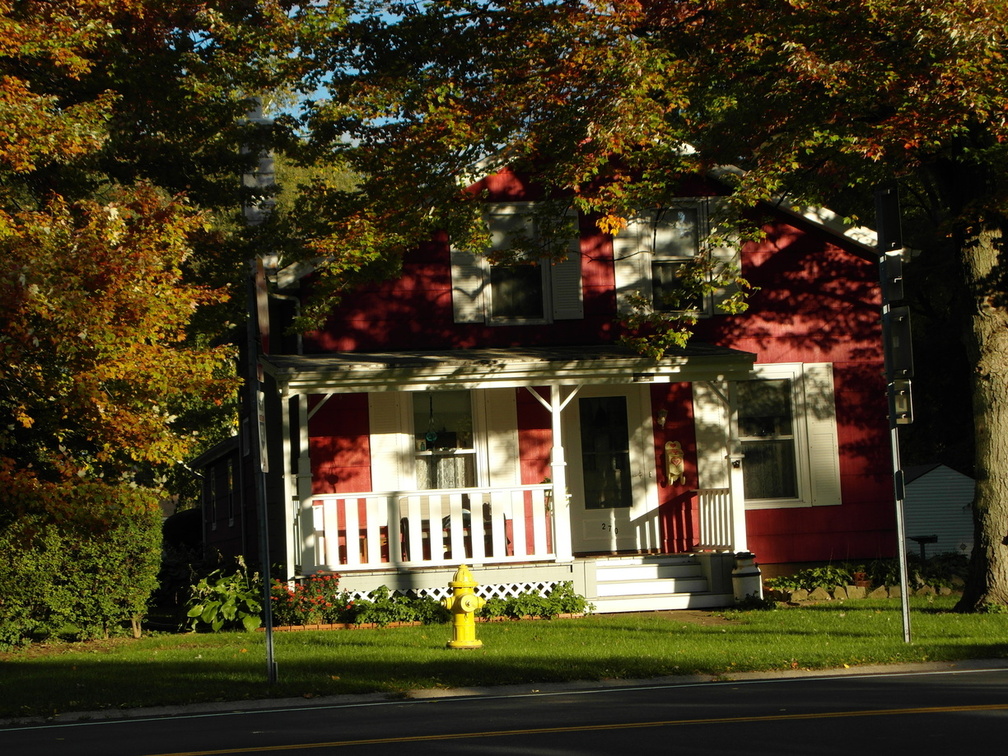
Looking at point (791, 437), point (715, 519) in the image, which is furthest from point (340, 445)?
point (791, 437)

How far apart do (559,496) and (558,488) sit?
0.11 m

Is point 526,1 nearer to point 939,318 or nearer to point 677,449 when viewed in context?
point 677,449

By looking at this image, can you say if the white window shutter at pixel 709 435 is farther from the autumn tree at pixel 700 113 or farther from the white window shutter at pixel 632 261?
the autumn tree at pixel 700 113

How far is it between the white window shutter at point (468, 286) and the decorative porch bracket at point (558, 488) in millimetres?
2084

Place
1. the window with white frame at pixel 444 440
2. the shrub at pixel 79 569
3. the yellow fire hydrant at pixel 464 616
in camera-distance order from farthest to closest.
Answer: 1. the window with white frame at pixel 444 440
2. the shrub at pixel 79 569
3. the yellow fire hydrant at pixel 464 616

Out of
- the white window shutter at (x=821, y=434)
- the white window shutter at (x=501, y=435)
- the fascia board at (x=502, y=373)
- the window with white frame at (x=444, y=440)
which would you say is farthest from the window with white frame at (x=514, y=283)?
the white window shutter at (x=821, y=434)

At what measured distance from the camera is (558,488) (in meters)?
17.2

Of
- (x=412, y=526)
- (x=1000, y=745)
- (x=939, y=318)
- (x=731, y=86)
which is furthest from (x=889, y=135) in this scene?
(x=939, y=318)

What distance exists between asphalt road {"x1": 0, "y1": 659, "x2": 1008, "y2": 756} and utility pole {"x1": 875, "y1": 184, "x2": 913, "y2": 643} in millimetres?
1635

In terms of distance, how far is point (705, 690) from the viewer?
1048 centimetres

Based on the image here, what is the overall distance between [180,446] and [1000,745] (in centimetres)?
975

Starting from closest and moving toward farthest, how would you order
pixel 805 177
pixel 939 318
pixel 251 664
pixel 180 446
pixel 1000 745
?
pixel 1000 745, pixel 251 664, pixel 180 446, pixel 805 177, pixel 939 318

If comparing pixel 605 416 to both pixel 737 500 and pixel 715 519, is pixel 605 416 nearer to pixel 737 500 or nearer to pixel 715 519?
pixel 715 519

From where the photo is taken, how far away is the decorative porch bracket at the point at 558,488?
17.1 metres
